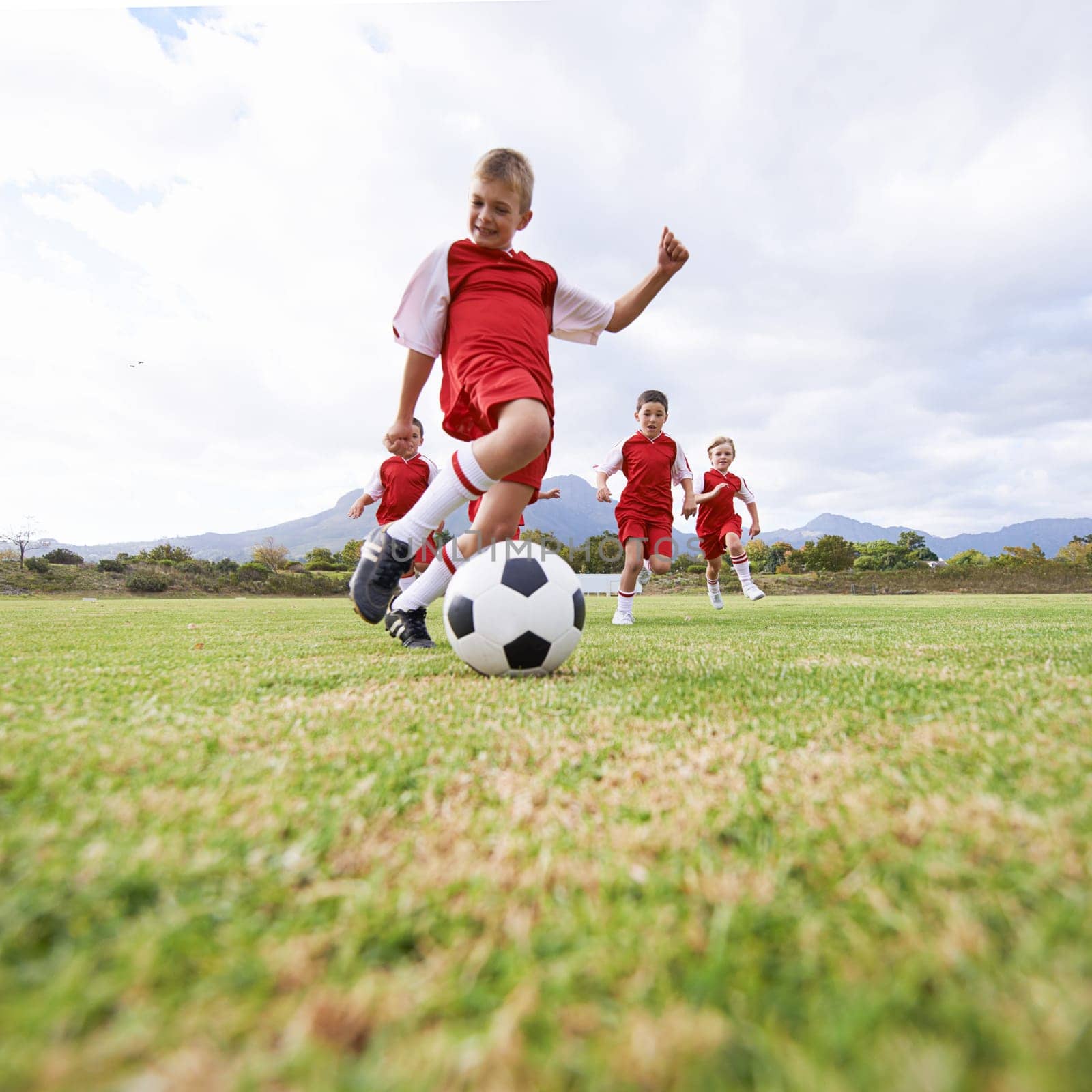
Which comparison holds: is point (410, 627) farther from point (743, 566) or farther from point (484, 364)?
point (743, 566)

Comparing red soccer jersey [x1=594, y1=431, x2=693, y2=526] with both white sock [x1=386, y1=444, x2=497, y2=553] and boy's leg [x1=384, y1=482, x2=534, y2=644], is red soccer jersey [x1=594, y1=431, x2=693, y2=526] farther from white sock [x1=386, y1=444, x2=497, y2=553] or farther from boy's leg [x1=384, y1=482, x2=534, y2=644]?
white sock [x1=386, y1=444, x2=497, y2=553]

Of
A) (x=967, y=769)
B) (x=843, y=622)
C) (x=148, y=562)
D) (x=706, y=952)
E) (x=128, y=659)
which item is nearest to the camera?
(x=706, y=952)

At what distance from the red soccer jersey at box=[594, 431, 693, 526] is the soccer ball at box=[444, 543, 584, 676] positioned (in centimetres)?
506

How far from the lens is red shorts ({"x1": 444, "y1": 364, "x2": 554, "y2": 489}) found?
9.37 feet

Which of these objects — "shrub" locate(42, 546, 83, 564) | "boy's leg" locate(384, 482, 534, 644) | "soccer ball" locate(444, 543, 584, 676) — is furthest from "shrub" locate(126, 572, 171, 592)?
"soccer ball" locate(444, 543, 584, 676)

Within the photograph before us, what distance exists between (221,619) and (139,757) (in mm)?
7513

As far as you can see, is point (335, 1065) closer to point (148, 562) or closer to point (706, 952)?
point (706, 952)

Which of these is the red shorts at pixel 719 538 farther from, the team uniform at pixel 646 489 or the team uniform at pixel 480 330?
the team uniform at pixel 480 330

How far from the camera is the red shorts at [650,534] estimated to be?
779cm

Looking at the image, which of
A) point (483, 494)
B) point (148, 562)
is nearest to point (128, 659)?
point (483, 494)

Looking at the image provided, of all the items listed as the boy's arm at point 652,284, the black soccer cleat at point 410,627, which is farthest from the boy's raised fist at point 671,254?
the black soccer cleat at point 410,627

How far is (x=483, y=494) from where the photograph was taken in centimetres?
328

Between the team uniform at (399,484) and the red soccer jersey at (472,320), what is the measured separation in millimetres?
4162

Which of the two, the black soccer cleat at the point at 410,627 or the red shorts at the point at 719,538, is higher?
the red shorts at the point at 719,538
